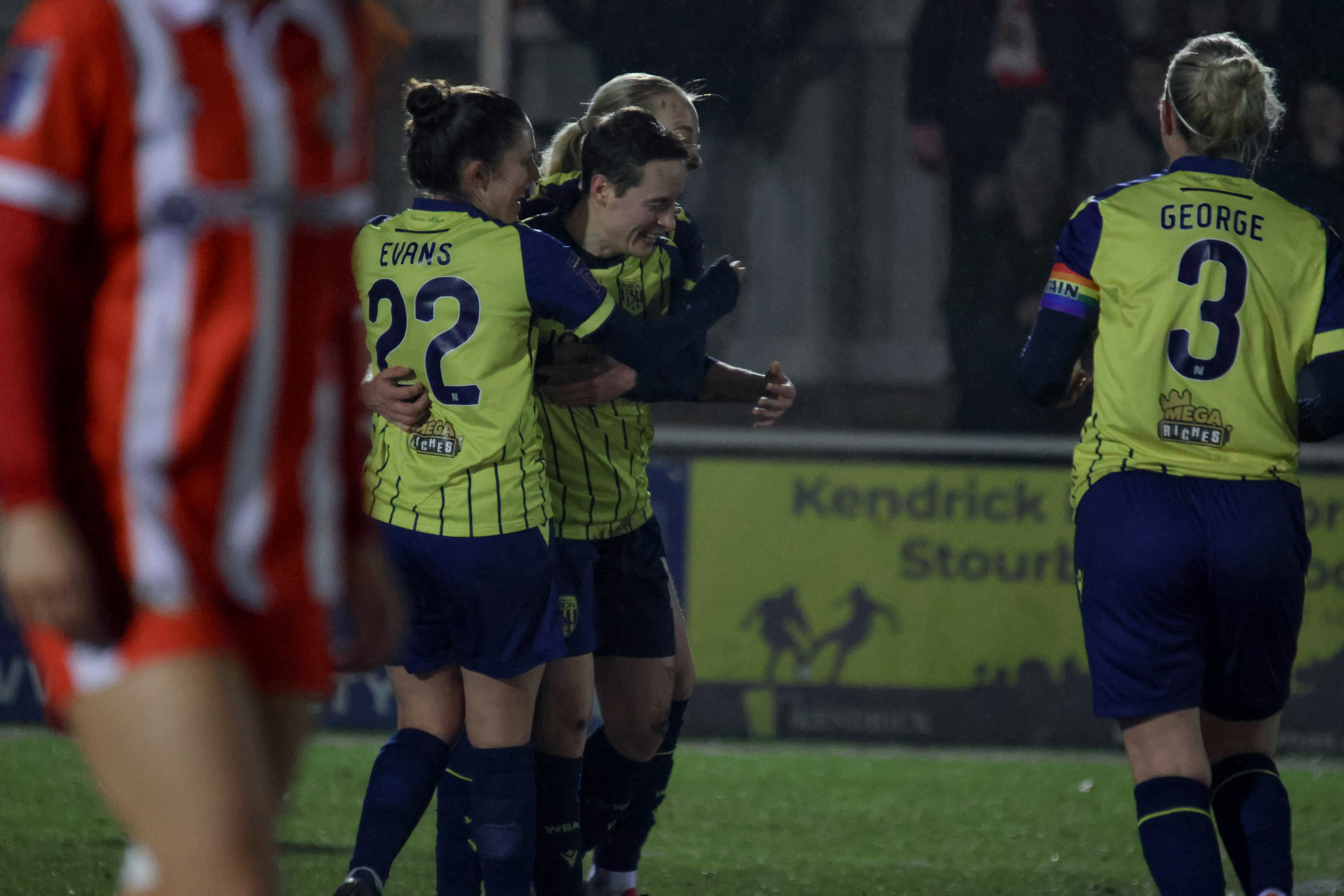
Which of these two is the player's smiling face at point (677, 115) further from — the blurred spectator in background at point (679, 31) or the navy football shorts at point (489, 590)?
the blurred spectator in background at point (679, 31)

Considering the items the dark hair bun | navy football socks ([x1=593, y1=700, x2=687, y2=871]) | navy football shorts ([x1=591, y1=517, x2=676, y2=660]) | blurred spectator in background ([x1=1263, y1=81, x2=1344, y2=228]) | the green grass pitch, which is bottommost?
the green grass pitch

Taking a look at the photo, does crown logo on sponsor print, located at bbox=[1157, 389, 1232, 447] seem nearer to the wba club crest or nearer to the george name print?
the george name print

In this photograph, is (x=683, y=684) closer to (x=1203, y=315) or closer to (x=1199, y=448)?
(x=1199, y=448)

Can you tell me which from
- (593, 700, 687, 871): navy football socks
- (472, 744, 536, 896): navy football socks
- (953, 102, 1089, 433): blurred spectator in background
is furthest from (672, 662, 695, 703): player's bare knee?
(953, 102, 1089, 433): blurred spectator in background

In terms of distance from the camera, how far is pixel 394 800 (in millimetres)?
3145

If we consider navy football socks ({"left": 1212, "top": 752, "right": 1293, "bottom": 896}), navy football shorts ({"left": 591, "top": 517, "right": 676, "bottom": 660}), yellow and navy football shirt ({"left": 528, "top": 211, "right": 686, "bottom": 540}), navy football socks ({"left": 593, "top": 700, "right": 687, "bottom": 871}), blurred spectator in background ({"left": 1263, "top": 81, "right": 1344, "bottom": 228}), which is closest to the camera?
navy football socks ({"left": 1212, "top": 752, "right": 1293, "bottom": 896})

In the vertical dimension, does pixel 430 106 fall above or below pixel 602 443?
above

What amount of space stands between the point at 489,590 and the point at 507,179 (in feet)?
2.72

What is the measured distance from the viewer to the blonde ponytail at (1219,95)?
2.89 metres

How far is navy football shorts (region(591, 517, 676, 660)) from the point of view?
356 cm

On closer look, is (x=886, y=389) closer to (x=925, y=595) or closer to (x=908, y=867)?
(x=925, y=595)

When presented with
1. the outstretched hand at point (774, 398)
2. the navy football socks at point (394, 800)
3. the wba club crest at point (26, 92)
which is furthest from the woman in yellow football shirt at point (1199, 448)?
the wba club crest at point (26, 92)

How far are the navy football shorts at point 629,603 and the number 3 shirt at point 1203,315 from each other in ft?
3.63

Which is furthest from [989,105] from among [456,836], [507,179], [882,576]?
[456,836]
